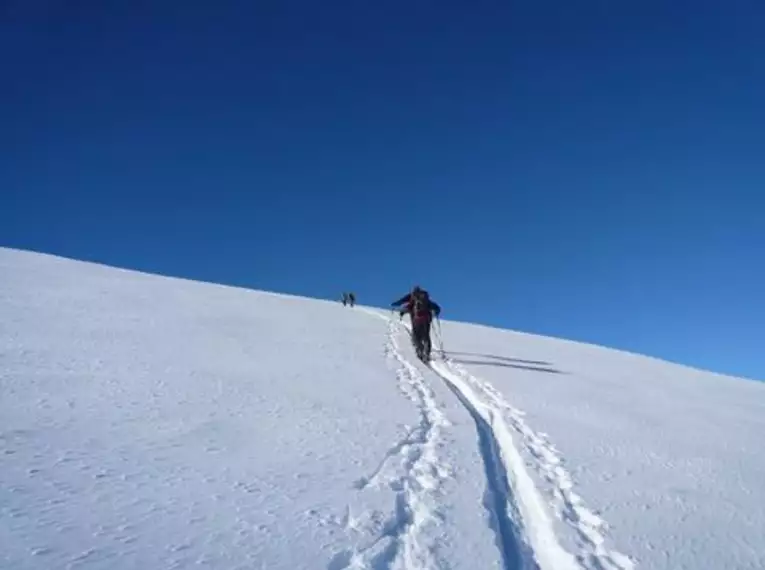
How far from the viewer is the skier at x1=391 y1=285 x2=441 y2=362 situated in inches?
587

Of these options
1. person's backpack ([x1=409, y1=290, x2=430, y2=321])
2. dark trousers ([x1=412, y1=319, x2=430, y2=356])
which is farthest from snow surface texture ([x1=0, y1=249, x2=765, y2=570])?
person's backpack ([x1=409, y1=290, x2=430, y2=321])

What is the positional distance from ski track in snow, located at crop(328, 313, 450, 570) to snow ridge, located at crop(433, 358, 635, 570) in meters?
0.86

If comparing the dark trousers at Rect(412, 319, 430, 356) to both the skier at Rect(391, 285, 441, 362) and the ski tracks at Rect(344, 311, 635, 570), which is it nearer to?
the skier at Rect(391, 285, 441, 362)

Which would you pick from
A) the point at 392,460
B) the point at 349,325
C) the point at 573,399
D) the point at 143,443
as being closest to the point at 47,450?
the point at 143,443

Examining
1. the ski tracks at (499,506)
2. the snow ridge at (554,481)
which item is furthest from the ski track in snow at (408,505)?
the snow ridge at (554,481)

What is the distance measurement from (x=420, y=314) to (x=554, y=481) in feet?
31.4

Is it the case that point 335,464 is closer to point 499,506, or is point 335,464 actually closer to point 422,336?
point 499,506

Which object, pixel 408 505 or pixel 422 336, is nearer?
pixel 408 505

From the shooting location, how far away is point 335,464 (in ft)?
19.0

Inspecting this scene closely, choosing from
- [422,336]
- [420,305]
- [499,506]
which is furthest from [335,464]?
[420,305]

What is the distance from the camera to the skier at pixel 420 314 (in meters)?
14.9

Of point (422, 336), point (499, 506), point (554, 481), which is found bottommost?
point (499, 506)

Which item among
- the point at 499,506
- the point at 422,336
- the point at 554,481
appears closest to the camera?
the point at 499,506

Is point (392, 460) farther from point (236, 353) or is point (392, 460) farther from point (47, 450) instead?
point (236, 353)
